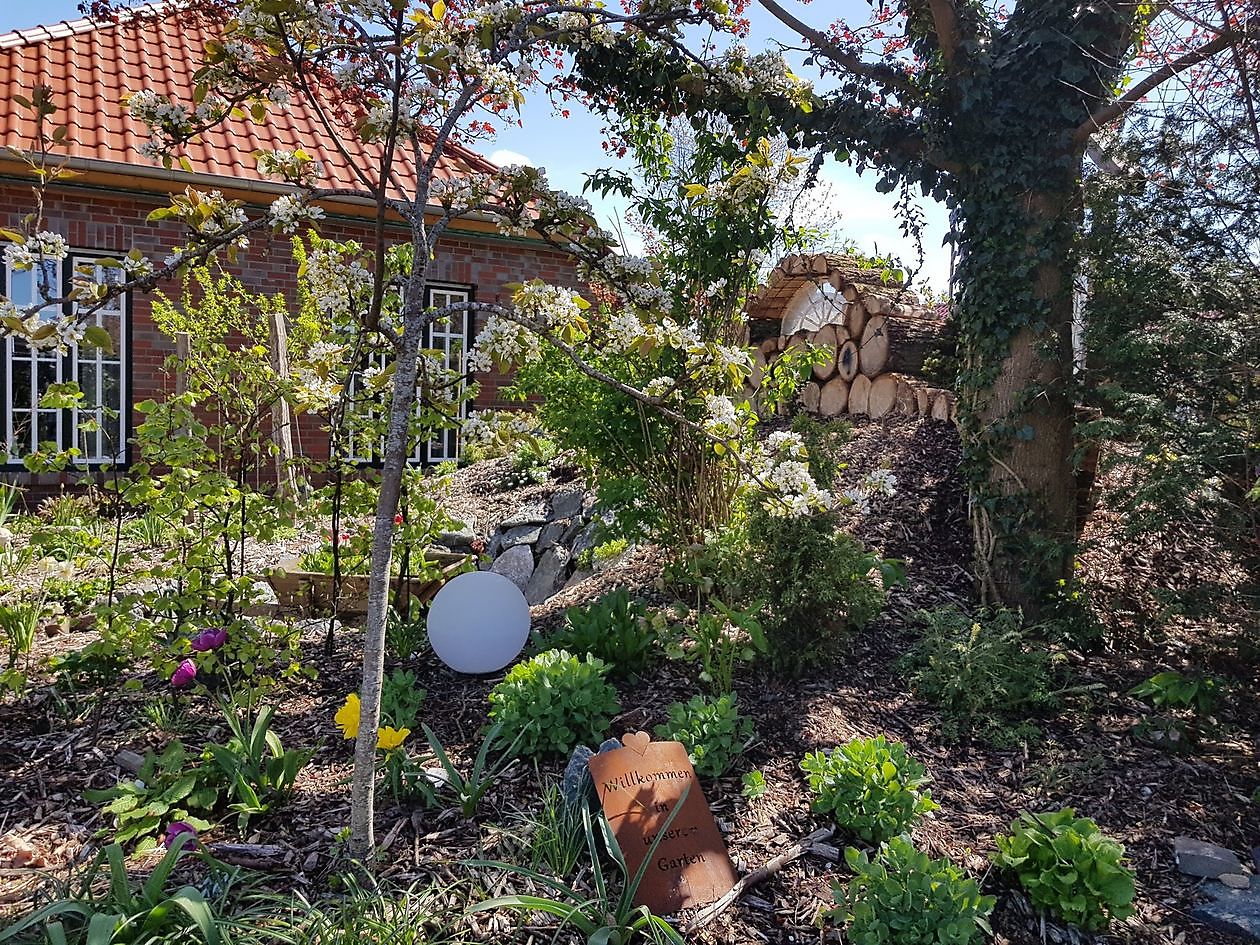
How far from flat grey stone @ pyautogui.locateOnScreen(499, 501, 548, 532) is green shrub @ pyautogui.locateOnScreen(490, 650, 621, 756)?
135 inches

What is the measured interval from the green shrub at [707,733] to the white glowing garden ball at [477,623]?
0.85 metres

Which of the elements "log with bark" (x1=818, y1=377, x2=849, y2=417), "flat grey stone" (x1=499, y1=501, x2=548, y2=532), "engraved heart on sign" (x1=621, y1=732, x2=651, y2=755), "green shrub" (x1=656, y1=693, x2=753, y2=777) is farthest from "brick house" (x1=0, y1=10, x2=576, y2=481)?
"engraved heart on sign" (x1=621, y1=732, x2=651, y2=755)

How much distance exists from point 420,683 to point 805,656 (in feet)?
4.95

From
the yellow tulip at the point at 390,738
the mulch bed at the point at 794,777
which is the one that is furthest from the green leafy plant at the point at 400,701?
the yellow tulip at the point at 390,738

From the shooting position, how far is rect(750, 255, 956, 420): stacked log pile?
19.8ft

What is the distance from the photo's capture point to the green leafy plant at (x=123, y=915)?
1.73 m

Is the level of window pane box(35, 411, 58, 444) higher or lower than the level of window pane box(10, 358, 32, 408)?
lower

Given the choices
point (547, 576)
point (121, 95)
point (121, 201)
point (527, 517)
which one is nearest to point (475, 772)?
point (547, 576)

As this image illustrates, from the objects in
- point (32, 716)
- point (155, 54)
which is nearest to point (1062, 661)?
point (32, 716)

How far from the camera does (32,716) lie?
300cm

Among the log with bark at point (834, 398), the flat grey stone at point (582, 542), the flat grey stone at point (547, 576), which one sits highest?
the log with bark at point (834, 398)

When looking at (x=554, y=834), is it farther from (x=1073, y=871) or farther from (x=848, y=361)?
(x=848, y=361)

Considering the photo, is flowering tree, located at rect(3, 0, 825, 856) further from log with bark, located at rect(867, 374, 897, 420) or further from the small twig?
log with bark, located at rect(867, 374, 897, 420)

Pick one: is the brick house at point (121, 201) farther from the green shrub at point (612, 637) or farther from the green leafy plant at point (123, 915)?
the green leafy plant at point (123, 915)
